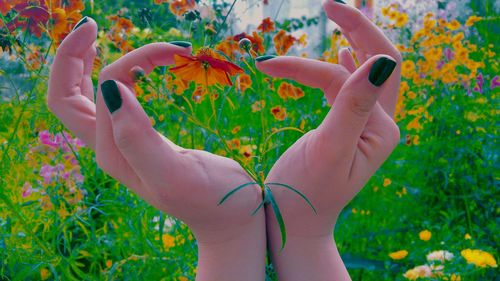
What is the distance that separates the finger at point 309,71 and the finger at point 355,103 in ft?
0.25

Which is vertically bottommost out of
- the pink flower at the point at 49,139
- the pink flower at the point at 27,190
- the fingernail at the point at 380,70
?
the pink flower at the point at 27,190

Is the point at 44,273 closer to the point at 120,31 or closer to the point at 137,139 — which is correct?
the point at 120,31

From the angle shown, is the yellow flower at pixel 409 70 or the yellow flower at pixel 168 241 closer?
the yellow flower at pixel 168 241

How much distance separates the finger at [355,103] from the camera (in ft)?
1.82

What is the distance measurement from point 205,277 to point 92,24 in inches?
11.9

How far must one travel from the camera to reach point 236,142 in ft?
4.26

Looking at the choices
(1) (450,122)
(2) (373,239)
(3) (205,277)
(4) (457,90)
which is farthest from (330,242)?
(4) (457,90)

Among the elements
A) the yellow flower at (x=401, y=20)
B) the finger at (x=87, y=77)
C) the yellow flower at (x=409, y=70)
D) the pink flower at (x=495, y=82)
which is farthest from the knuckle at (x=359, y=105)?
the yellow flower at (x=401, y=20)

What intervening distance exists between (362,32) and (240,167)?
7.8 inches

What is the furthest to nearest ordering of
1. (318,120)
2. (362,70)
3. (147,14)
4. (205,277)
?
(318,120)
(147,14)
(205,277)
(362,70)

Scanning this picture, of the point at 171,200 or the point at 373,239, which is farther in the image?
the point at 373,239

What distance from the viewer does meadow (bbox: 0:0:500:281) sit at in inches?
44.0

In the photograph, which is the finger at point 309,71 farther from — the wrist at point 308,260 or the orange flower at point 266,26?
the orange flower at point 266,26

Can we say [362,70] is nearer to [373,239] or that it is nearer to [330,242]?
[330,242]
